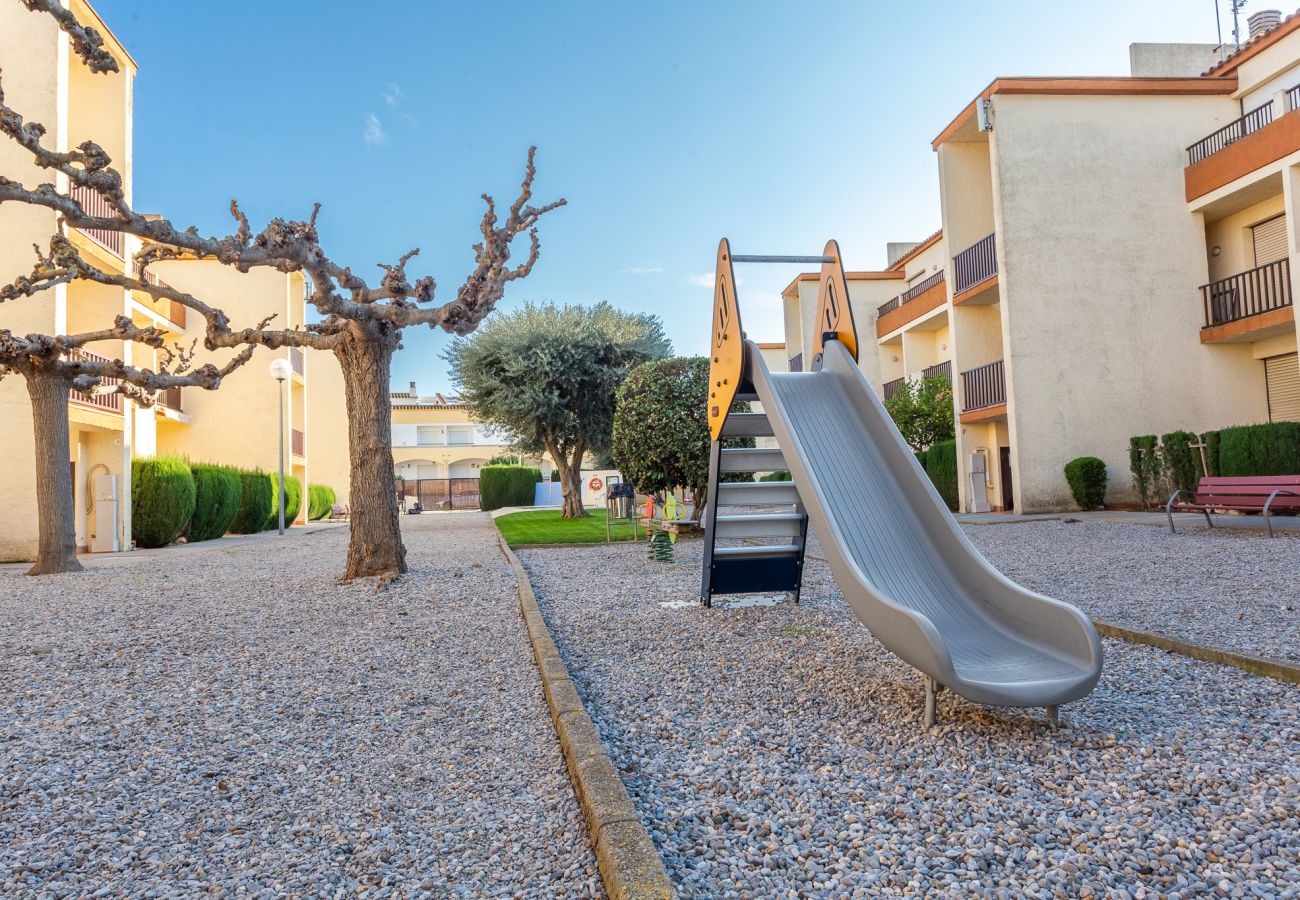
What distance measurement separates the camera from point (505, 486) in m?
39.9

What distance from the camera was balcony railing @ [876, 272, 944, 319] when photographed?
2380 centimetres

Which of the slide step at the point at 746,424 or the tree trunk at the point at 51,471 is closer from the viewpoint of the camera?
the slide step at the point at 746,424

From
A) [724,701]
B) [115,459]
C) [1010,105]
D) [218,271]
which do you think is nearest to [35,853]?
[724,701]

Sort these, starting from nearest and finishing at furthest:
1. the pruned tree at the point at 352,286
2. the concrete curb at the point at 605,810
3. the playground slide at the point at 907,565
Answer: the concrete curb at the point at 605,810
the playground slide at the point at 907,565
the pruned tree at the point at 352,286

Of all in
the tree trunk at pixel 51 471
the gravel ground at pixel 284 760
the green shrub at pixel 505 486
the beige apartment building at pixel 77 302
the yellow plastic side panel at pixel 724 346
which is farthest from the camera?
the green shrub at pixel 505 486

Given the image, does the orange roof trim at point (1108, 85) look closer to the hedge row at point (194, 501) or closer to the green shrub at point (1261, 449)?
the green shrub at point (1261, 449)

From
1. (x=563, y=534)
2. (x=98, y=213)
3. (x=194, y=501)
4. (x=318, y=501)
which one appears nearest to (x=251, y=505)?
(x=194, y=501)

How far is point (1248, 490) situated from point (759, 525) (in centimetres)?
742

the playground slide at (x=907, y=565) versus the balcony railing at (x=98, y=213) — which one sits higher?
the balcony railing at (x=98, y=213)

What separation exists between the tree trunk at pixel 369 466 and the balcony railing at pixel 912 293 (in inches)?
716

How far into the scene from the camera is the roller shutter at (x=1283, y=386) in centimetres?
1576

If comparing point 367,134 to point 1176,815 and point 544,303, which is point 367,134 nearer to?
point 544,303

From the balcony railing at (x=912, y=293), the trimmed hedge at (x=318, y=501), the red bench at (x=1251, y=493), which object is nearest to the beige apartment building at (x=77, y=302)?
the trimmed hedge at (x=318, y=501)

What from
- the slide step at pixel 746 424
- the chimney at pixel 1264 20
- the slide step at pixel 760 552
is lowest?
the slide step at pixel 760 552
